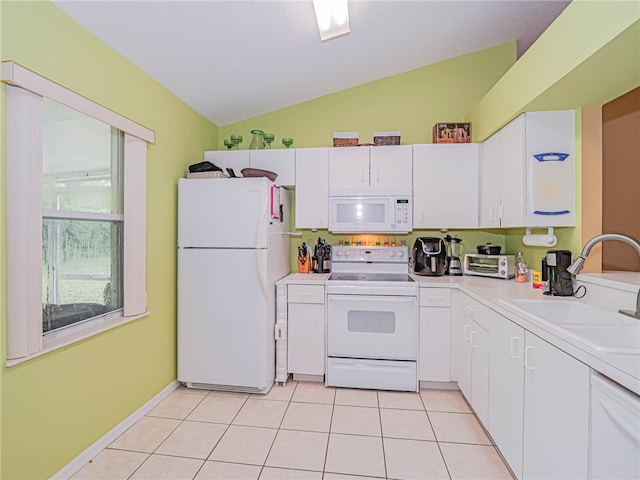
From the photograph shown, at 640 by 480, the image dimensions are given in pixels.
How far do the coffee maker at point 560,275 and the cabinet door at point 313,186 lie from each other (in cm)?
168

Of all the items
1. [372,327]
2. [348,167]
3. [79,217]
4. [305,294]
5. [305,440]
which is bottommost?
[305,440]

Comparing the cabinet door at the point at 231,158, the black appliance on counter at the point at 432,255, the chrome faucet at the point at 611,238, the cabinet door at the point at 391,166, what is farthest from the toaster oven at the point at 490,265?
the cabinet door at the point at 231,158

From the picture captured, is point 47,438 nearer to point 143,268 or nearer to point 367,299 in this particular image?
point 143,268

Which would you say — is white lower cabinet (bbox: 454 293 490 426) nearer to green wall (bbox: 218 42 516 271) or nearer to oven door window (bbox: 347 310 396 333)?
oven door window (bbox: 347 310 396 333)

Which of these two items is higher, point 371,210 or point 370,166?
point 370,166

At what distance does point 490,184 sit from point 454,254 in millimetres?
792

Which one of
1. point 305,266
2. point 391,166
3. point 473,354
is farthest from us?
point 305,266

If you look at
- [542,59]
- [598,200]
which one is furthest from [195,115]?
[598,200]

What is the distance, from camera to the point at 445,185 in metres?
2.78

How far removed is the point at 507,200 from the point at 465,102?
1305 millimetres

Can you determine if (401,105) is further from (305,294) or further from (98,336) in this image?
(98,336)

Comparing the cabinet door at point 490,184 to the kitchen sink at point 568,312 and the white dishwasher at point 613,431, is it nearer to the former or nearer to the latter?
the kitchen sink at point 568,312

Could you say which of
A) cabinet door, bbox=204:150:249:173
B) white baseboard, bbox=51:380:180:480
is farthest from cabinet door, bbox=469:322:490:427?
cabinet door, bbox=204:150:249:173

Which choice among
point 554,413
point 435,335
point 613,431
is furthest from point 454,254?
point 613,431
